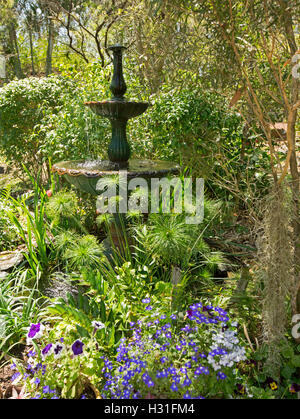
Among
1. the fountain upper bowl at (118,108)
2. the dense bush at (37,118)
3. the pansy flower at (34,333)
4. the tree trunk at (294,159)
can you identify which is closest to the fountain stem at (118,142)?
the fountain upper bowl at (118,108)

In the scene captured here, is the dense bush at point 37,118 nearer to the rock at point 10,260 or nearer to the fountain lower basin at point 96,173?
the fountain lower basin at point 96,173

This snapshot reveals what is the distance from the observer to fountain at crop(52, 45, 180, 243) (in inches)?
115

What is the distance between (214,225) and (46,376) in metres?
2.15

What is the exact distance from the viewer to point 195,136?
3.99 m

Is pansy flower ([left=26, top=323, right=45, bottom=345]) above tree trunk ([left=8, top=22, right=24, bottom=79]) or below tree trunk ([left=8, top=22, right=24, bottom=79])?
below

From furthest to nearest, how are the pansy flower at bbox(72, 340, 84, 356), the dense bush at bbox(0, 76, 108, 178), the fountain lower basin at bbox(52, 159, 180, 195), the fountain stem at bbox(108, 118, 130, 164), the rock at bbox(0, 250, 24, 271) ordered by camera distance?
the dense bush at bbox(0, 76, 108, 178) → the fountain stem at bbox(108, 118, 130, 164) → the rock at bbox(0, 250, 24, 271) → the fountain lower basin at bbox(52, 159, 180, 195) → the pansy flower at bbox(72, 340, 84, 356)

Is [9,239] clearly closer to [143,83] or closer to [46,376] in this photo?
[46,376]

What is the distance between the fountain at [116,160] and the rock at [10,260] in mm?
768

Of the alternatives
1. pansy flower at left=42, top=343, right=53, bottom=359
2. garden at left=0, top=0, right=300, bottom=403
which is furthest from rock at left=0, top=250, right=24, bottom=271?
pansy flower at left=42, top=343, right=53, bottom=359

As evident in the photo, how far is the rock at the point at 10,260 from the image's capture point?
9.74 ft

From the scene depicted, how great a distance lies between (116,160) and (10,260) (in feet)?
4.22

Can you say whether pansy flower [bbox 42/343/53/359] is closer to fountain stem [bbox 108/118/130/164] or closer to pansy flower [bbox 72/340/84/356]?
pansy flower [bbox 72/340/84/356]

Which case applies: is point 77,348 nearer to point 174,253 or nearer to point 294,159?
point 174,253

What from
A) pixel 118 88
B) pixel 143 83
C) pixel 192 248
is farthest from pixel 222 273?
pixel 143 83
